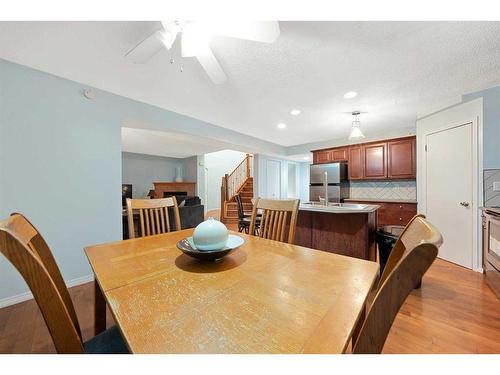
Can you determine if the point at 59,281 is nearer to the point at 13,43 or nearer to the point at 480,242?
the point at 13,43

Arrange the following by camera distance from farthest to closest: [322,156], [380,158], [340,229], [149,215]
Result: 1. [322,156]
2. [380,158]
3. [340,229]
4. [149,215]

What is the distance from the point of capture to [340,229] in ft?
7.64

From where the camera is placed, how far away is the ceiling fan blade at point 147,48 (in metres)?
1.38

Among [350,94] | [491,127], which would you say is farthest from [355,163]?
[350,94]

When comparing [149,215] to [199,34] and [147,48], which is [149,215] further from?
[199,34]

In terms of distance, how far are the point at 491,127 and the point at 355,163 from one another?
2210 millimetres

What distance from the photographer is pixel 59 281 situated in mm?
843

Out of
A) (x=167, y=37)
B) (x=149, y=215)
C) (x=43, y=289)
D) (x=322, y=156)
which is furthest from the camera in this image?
(x=322, y=156)

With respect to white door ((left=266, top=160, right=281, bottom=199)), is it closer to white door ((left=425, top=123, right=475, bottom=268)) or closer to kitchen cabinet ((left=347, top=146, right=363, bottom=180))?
kitchen cabinet ((left=347, top=146, right=363, bottom=180))

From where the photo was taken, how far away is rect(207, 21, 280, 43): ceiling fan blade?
1.17 metres

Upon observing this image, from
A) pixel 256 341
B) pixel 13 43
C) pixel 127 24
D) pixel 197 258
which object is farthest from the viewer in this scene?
pixel 13 43

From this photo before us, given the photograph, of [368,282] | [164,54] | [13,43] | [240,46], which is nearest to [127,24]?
[164,54]

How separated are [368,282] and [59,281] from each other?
1.24m

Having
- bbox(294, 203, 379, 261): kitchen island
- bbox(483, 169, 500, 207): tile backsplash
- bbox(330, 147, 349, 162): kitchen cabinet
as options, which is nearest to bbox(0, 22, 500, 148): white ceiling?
bbox(483, 169, 500, 207): tile backsplash
